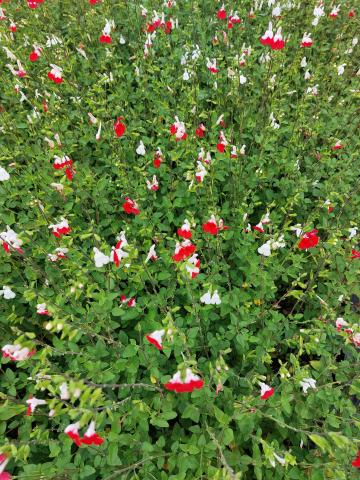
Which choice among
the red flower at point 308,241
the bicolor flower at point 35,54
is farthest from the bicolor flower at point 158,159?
the bicolor flower at point 35,54

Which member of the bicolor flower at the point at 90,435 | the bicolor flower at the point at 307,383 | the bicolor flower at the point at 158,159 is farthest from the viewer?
the bicolor flower at the point at 158,159

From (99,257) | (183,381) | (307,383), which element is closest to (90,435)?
(183,381)

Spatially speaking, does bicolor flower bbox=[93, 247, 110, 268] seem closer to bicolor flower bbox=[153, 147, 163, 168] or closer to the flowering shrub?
the flowering shrub

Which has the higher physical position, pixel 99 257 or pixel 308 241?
pixel 308 241

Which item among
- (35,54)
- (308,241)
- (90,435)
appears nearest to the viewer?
(90,435)

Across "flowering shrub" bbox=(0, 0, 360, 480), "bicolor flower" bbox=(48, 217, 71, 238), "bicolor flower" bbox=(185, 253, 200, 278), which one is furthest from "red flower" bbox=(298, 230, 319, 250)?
"bicolor flower" bbox=(48, 217, 71, 238)

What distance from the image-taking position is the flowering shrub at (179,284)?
1.91 metres

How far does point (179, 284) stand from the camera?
2.81 meters

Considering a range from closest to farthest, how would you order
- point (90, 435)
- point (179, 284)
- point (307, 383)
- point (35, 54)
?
1. point (90, 435)
2. point (307, 383)
3. point (179, 284)
4. point (35, 54)

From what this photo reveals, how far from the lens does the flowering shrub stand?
1912 millimetres

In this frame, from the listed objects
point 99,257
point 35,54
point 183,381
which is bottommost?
point 183,381

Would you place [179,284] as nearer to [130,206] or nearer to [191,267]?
[130,206]

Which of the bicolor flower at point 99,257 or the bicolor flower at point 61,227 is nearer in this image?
the bicolor flower at point 99,257

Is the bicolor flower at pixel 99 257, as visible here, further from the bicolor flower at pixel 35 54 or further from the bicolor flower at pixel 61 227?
the bicolor flower at pixel 35 54
